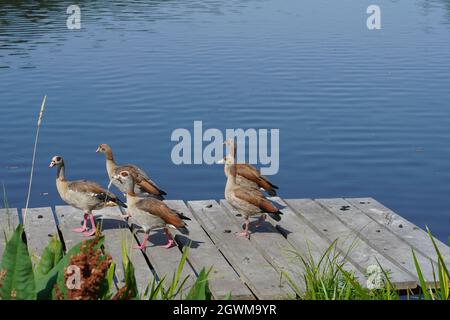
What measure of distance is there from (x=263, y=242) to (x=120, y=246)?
1.66 m

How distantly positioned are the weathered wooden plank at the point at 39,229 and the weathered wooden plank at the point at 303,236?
275 cm

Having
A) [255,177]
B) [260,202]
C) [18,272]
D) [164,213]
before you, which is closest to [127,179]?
[164,213]

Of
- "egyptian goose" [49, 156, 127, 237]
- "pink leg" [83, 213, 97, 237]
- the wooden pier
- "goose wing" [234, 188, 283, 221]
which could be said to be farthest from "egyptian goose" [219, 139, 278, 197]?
"pink leg" [83, 213, 97, 237]

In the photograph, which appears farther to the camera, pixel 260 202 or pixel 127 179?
pixel 127 179

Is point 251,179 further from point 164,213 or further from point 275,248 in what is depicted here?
point 164,213

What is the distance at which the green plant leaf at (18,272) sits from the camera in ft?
17.9

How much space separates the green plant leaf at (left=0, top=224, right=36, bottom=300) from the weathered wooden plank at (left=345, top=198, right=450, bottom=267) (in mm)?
5889

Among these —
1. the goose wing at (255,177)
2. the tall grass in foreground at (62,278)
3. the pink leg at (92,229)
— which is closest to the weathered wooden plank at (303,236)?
the goose wing at (255,177)

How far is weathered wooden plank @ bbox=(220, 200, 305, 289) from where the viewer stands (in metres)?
9.69

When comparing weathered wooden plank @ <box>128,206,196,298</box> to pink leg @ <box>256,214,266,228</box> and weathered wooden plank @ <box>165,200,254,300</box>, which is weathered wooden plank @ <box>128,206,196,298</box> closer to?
weathered wooden plank @ <box>165,200,254,300</box>

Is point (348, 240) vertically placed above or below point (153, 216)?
below

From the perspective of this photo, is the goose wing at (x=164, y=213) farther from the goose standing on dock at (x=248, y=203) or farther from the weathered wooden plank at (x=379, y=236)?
the weathered wooden plank at (x=379, y=236)

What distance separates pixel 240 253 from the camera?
10.5 m
